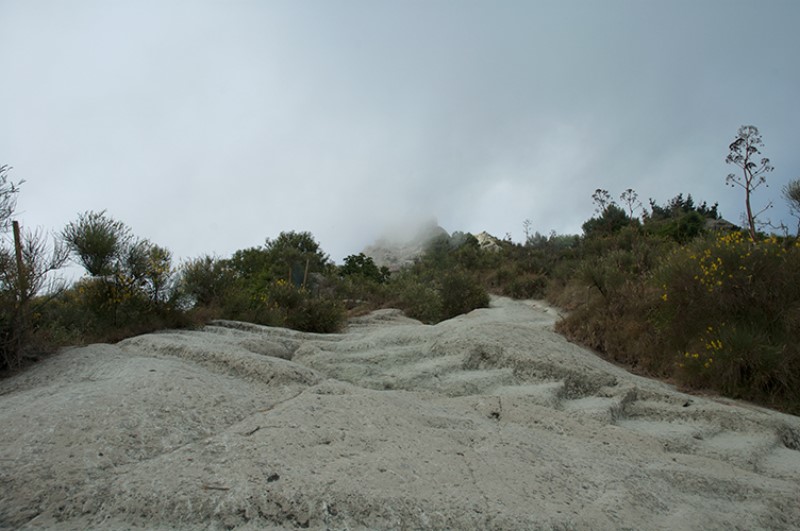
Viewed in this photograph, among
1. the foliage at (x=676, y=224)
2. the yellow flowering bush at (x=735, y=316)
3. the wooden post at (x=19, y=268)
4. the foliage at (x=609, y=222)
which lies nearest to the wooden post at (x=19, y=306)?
the wooden post at (x=19, y=268)

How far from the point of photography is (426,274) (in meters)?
19.9

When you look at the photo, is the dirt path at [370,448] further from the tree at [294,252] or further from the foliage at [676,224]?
the tree at [294,252]

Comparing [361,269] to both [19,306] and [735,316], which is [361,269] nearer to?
[735,316]

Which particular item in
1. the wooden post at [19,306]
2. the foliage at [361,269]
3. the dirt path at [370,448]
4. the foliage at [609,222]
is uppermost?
the foliage at [609,222]

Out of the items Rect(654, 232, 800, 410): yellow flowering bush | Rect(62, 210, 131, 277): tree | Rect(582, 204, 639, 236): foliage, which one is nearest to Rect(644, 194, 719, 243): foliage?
Rect(582, 204, 639, 236): foliage

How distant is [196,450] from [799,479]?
3892mm

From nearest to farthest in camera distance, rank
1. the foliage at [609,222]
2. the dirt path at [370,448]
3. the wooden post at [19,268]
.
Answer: the dirt path at [370,448], the wooden post at [19,268], the foliage at [609,222]

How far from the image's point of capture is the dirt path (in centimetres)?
249

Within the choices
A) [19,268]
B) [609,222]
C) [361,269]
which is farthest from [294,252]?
[19,268]

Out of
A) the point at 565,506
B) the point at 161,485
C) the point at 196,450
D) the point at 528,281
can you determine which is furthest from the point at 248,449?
the point at 528,281

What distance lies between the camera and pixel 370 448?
127 inches

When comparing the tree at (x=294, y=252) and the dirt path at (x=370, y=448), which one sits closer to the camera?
the dirt path at (x=370, y=448)

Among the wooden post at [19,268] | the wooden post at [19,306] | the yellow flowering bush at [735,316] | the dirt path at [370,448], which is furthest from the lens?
the yellow flowering bush at [735,316]

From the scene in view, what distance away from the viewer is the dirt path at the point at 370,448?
2.49 m
